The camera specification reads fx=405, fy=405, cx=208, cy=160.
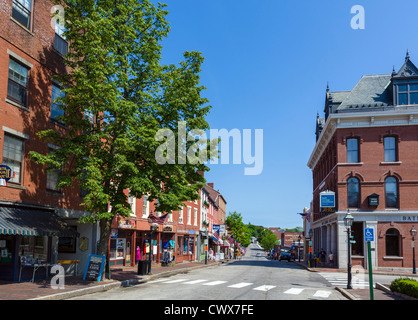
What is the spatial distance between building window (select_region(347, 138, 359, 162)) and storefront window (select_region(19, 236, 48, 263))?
1082 inches

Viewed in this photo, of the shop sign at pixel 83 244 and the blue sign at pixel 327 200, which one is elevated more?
the blue sign at pixel 327 200

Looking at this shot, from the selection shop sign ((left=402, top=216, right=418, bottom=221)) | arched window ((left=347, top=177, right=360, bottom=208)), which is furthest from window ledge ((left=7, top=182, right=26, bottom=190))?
shop sign ((left=402, top=216, right=418, bottom=221))

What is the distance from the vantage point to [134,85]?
20.0 m

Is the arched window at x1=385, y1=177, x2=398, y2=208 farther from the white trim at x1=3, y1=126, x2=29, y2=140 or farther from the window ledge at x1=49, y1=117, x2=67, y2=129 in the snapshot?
the white trim at x1=3, y1=126, x2=29, y2=140

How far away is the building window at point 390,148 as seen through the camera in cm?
3638

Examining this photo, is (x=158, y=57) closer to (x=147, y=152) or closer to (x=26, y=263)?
(x=147, y=152)

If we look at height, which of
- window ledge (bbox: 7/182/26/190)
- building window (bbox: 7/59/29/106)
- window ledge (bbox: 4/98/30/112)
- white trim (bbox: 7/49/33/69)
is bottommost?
window ledge (bbox: 7/182/26/190)

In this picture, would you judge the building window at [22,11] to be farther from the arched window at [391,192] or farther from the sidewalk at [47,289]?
the arched window at [391,192]

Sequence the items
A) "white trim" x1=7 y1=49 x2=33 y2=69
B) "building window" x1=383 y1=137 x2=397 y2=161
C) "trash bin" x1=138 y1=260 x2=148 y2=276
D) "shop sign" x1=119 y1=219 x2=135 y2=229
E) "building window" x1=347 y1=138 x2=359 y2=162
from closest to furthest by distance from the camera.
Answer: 1. "white trim" x1=7 y1=49 x2=33 y2=69
2. "trash bin" x1=138 y1=260 x2=148 y2=276
3. "shop sign" x1=119 y1=219 x2=135 y2=229
4. "building window" x1=383 y1=137 x2=397 y2=161
5. "building window" x1=347 y1=138 x2=359 y2=162

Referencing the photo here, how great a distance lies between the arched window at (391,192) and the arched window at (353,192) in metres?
2.43

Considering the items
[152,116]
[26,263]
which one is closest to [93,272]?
[26,263]

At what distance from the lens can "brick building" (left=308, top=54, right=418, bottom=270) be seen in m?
35.1

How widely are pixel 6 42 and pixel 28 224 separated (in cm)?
775

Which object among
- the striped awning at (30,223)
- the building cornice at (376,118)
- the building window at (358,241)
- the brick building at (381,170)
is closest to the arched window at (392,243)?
the brick building at (381,170)
